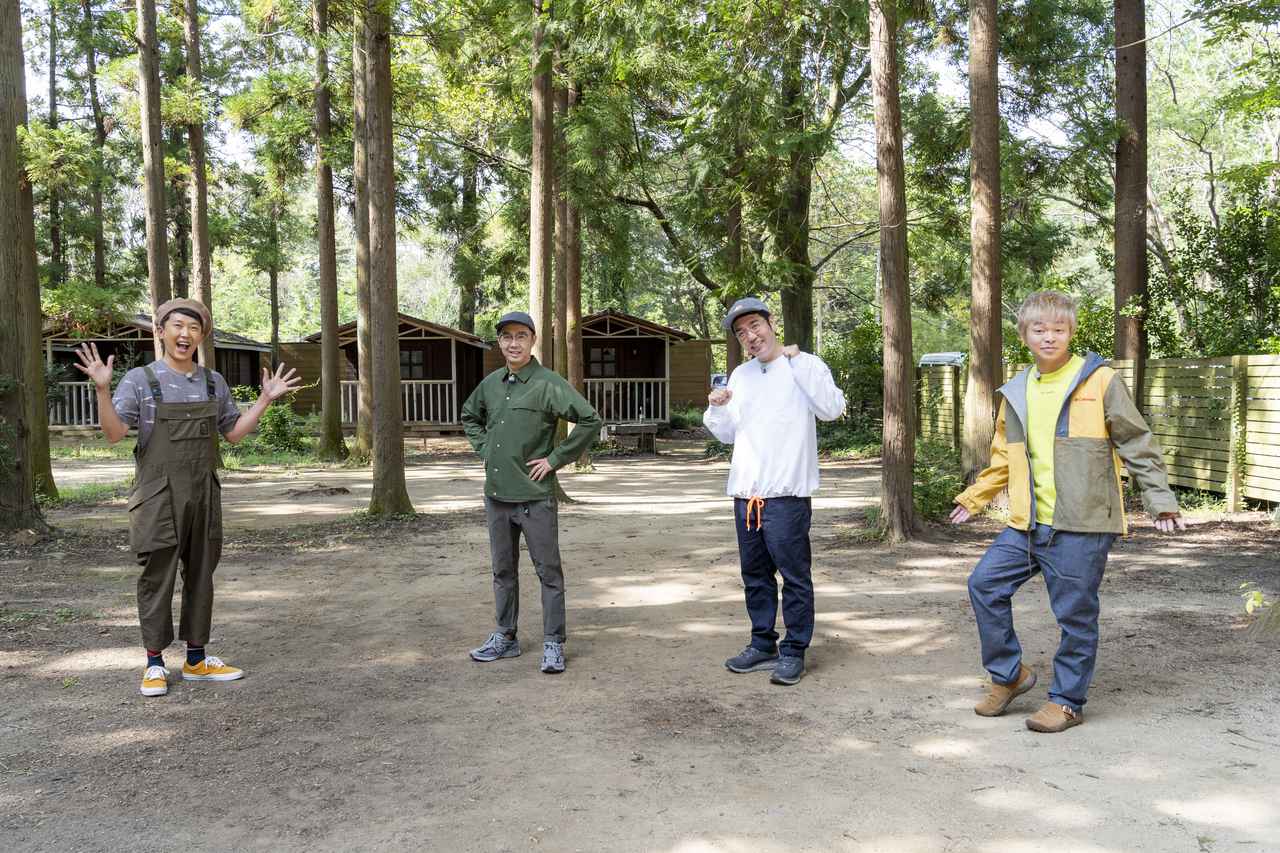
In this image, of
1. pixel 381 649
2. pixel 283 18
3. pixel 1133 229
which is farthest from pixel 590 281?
pixel 381 649

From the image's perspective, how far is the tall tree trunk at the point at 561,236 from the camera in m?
17.0

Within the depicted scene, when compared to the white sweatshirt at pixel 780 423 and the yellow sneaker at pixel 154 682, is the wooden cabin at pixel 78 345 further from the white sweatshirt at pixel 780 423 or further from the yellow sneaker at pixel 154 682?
the white sweatshirt at pixel 780 423

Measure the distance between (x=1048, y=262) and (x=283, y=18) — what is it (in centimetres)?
1573

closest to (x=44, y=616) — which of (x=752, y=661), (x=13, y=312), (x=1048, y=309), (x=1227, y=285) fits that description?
(x=13, y=312)

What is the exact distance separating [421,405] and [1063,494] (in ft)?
81.8

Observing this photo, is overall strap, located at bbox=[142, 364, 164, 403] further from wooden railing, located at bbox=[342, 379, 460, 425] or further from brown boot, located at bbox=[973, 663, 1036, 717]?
wooden railing, located at bbox=[342, 379, 460, 425]

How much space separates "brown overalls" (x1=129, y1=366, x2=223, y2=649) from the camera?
184 inches

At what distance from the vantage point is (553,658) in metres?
5.09

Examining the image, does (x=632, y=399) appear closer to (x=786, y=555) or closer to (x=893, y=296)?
(x=893, y=296)

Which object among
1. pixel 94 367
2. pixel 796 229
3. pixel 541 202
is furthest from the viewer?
pixel 796 229

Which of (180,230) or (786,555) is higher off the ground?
(180,230)

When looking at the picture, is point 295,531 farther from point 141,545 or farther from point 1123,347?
point 1123,347

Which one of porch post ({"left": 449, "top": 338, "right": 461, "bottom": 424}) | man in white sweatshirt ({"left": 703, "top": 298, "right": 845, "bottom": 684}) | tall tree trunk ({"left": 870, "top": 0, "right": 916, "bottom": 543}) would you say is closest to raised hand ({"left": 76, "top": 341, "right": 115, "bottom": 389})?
man in white sweatshirt ({"left": 703, "top": 298, "right": 845, "bottom": 684})

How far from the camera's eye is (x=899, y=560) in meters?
8.30
